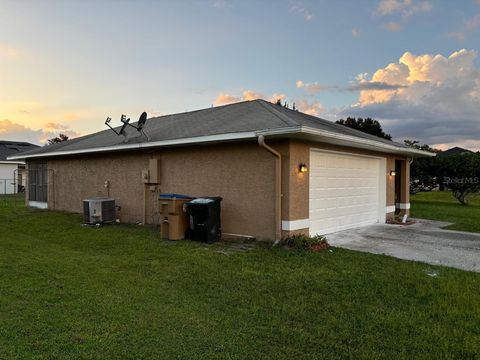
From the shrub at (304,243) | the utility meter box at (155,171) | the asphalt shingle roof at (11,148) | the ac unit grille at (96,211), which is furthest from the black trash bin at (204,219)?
the asphalt shingle roof at (11,148)

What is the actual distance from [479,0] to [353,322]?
10318mm

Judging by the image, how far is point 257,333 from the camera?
3.44 m

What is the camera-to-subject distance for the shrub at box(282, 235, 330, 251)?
7.21 m

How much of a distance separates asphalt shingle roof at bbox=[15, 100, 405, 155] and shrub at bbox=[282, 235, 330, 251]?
2.34 m

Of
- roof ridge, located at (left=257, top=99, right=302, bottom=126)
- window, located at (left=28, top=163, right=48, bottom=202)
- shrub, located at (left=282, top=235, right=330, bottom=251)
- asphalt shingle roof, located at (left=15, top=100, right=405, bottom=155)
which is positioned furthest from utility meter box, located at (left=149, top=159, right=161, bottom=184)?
window, located at (left=28, top=163, right=48, bottom=202)

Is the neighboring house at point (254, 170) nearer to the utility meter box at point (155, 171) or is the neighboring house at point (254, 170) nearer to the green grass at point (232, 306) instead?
the utility meter box at point (155, 171)

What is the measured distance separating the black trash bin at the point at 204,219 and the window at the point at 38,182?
34.5 ft

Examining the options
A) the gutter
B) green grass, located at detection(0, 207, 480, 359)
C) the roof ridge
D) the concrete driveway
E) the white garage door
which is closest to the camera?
green grass, located at detection(0, 207, 480, 359)

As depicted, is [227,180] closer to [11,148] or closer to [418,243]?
[418,243]

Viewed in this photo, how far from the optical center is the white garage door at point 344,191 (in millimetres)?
8820

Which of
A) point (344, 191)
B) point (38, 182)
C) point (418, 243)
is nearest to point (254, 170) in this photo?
point (344, 191)

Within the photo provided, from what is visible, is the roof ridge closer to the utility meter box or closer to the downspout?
the downspout

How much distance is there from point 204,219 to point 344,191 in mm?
4235

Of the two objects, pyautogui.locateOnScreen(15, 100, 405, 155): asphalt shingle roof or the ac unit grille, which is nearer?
pyautogui.locateOnScreen(15, 100, 405, 155): asphalt shingle roof
